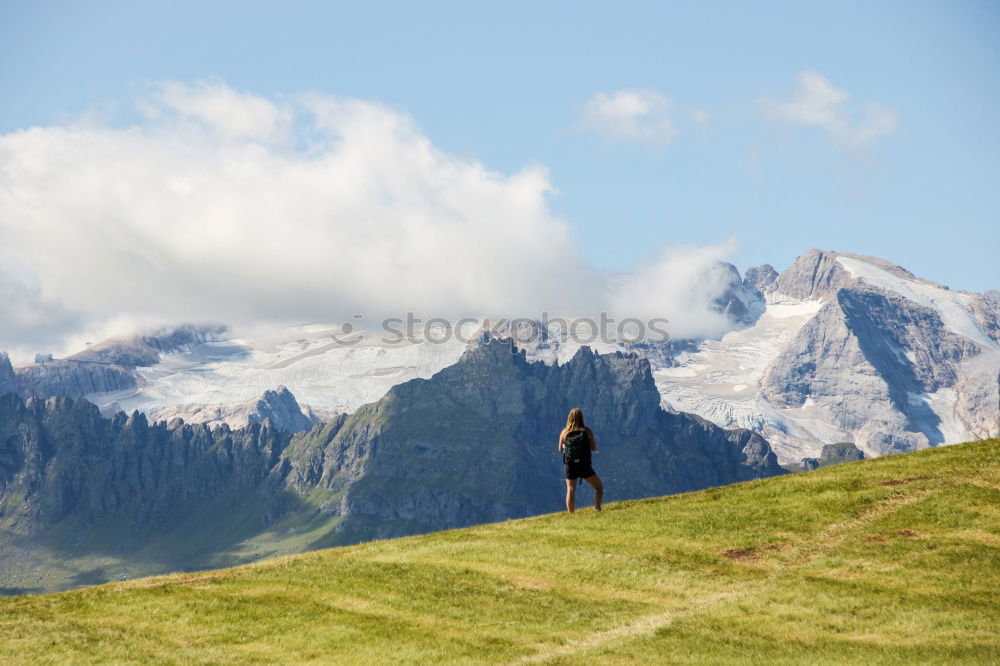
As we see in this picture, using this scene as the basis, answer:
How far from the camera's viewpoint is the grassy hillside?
32.9 metres

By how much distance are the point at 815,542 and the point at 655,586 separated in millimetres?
8765

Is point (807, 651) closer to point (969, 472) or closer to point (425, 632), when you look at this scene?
point (425, 632)

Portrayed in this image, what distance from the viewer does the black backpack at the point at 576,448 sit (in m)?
49.4

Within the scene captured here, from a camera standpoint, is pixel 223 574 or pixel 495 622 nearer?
pixel 495 622

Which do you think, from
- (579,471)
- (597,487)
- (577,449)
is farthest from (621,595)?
(597,487)

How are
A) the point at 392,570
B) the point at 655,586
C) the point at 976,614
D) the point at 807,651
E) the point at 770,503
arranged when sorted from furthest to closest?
the point at 770,503 → the point at 392,570 → the point at 655,586 → the point at 976,614 → the point at 807,651

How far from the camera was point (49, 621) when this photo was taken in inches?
1438

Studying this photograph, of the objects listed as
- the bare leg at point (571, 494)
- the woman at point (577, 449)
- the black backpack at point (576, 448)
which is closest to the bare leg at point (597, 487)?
the woman at point (577, 449)

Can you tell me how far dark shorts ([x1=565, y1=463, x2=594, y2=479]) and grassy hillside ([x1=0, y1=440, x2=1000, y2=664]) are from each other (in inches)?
103

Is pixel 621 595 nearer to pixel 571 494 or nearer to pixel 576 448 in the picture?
pixel 576 448

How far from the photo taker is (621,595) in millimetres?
38969

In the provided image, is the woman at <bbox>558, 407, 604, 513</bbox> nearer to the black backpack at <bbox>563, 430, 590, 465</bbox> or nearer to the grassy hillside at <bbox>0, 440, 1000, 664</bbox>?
the black backpack at <bbox>563, 430, 590, 465</bbox>

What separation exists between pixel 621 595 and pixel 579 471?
36.2 ft

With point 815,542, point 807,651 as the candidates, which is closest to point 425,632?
point 807,651
